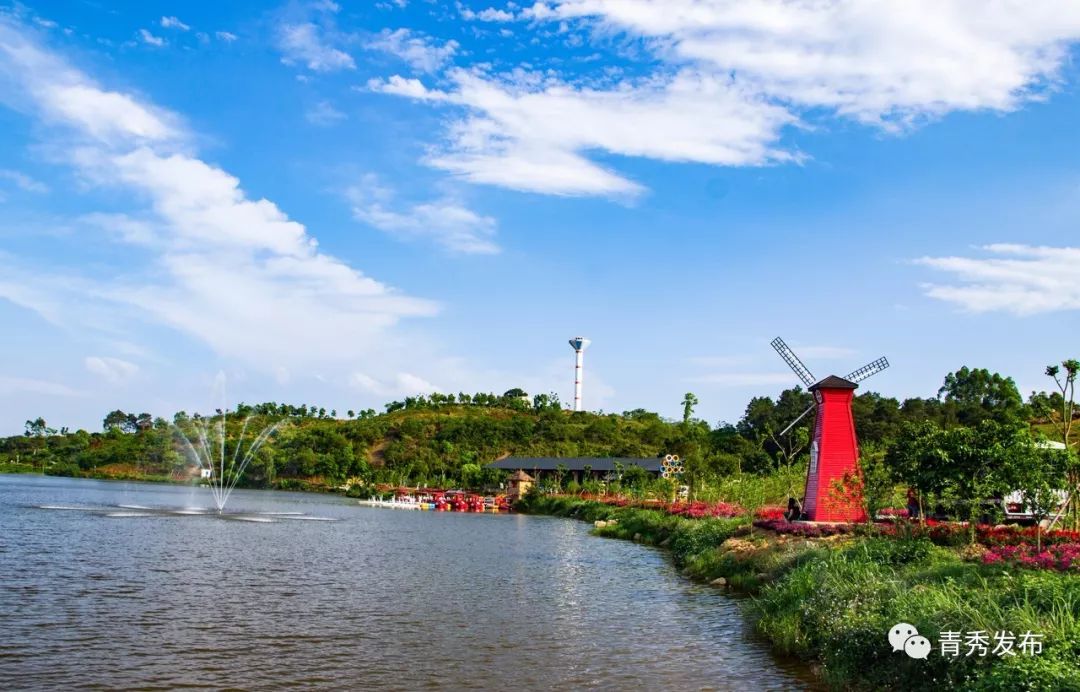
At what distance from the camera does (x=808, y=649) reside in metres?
18.9

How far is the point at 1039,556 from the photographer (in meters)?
19.2

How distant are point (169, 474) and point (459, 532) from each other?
101638 mm

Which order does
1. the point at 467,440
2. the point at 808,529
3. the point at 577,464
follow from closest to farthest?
the point at 808,529
the point at 577,464
the point at 467,440

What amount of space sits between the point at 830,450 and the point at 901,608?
2655 centimetres

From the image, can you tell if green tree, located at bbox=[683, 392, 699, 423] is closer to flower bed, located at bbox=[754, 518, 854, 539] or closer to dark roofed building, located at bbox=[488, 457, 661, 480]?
dark roofed building, located at bbox=[488, 457, 661, 480]

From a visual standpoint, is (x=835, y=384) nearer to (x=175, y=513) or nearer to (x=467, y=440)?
(x=175, y=513)

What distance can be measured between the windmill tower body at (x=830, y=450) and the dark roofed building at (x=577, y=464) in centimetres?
5513

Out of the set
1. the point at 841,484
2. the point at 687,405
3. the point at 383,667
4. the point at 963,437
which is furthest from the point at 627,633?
the point at 687,405

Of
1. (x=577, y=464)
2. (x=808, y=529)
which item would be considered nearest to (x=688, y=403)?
(x=577, y=464)

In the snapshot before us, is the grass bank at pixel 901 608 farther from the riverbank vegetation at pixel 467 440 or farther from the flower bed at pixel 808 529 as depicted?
the riverbank vegetation at pixel 467 440

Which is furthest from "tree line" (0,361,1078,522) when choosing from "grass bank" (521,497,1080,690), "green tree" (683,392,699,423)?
"grass bank" (521,497,1080,690)

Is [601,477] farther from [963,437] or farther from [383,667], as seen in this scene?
[383,667]

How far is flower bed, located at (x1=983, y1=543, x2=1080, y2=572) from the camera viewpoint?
60.6 ft

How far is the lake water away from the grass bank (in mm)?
1240
